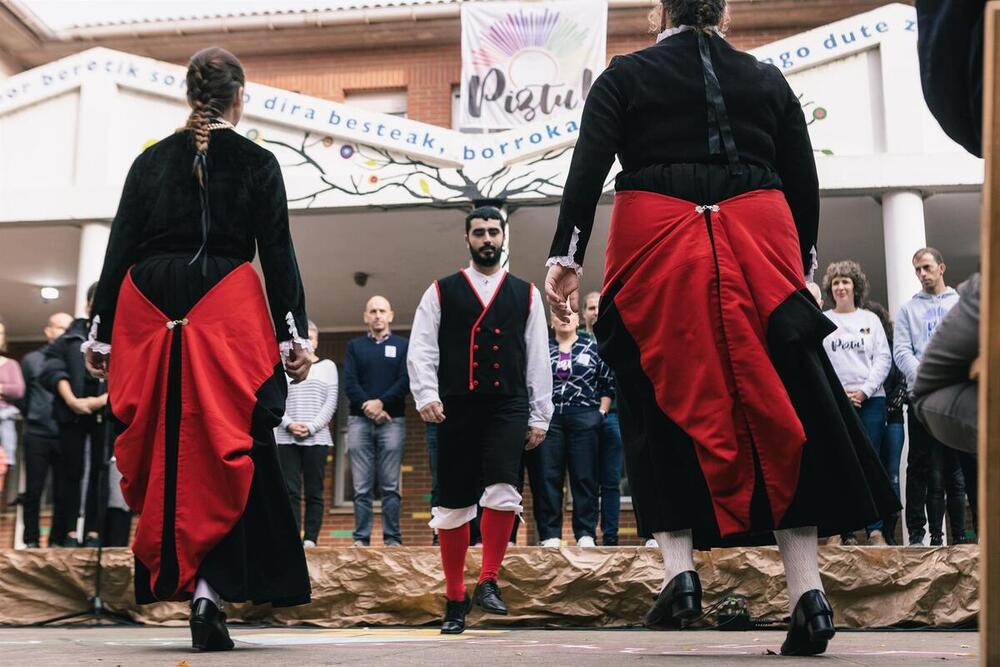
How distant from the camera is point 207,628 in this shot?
3.78m

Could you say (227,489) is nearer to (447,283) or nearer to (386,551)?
(447,283)

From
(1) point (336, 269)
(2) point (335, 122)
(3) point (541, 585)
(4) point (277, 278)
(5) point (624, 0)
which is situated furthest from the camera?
(5) point (624, 0)

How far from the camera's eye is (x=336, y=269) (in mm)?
13977

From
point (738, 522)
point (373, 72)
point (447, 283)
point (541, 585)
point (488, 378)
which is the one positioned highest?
point (373, 72)

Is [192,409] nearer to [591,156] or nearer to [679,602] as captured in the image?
[591,156]

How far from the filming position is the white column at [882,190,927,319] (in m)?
10.0

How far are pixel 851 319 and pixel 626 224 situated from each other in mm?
5083

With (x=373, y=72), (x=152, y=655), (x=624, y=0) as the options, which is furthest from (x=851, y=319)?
(x=373, y=72)

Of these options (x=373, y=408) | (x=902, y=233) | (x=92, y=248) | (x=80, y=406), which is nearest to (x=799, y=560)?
(x=373, y=408)

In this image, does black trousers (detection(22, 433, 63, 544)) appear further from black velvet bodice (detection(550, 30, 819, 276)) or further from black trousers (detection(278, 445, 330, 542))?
black velvet bodice (detection(550, 30, 819, 276))

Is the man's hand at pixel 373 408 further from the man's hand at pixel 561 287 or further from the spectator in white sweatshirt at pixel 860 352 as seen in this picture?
the man's hand at pixel 561 287

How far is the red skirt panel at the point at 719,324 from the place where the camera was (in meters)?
3.19

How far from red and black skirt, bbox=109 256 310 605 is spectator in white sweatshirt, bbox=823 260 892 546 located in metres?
4.82

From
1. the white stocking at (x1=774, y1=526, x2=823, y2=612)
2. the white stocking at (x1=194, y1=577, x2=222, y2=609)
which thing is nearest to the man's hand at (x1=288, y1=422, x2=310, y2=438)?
the white stocking at (x1=194, y1=577, x2=222, y2=609)
